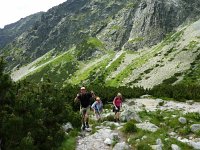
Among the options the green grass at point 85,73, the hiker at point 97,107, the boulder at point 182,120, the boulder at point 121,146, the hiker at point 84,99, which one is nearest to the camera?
the boulder at point 121,146

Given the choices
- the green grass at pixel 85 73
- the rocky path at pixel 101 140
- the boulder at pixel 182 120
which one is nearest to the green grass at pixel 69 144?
the rocky path at pixel 101 140

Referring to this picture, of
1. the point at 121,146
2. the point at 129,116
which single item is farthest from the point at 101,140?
the point at 129,116

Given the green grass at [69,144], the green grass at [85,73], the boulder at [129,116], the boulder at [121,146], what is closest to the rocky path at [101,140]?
the boulder at [121,146]

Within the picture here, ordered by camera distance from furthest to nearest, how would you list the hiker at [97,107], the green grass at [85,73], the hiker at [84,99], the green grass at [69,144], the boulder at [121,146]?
the green grass at [85,73]
the hiker at [97,107]
the hiker at [84,99]
the green grass at [69,144]
the boulder at [121,146]

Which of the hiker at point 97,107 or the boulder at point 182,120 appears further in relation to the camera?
the hiker at point 97,107

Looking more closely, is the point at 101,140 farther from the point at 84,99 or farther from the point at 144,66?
the point at 144,66

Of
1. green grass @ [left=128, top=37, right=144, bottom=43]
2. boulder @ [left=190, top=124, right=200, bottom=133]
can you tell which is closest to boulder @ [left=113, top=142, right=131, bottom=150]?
boulder @ [left=190, top=124, right=200, bottom=133]

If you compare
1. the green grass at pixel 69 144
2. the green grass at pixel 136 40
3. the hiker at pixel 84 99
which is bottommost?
the green grass at pixel 136 40

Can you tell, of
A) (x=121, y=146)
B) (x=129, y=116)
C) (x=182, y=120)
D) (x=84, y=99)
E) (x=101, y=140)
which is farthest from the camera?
(x=129, y=116)

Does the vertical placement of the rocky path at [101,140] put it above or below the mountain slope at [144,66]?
above

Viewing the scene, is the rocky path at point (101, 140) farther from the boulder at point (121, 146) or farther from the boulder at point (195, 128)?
the boulder at point (195, 128)

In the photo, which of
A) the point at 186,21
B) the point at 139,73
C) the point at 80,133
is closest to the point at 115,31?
the point at 186,21

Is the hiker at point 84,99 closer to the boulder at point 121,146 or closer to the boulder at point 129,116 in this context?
the boulder at point 121,146

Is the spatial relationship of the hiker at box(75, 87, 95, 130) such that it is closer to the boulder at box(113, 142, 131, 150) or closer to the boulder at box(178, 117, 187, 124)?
the boulder at box(113, 142, 131, 150)
